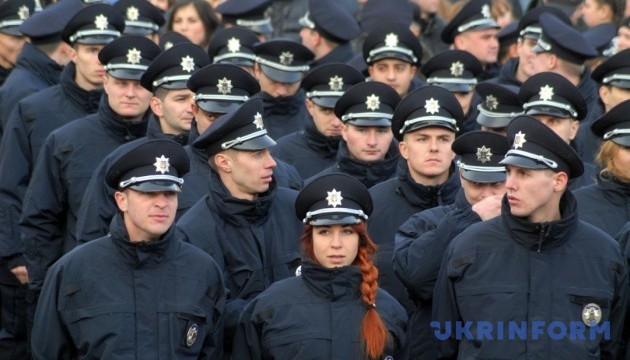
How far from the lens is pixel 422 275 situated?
10172mm

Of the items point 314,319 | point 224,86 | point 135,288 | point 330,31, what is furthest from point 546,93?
point 330,31

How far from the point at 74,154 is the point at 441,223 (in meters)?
3.54

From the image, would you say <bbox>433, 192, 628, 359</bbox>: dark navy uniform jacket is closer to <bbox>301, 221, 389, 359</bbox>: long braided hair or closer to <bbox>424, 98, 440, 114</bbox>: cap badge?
<bbox>301, 221, 389, 359</bbox>: long braided hair

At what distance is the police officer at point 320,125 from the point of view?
1334cm

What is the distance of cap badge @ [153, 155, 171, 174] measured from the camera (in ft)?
32.7

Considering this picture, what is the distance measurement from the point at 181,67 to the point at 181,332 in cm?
315

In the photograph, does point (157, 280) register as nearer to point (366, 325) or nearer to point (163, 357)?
point (163, 357)

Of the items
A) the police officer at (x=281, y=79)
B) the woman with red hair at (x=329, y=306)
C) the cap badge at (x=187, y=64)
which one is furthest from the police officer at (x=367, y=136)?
the woman with red hair at (x=329, y=306)

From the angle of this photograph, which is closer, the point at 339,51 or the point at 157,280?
the point at 157,280

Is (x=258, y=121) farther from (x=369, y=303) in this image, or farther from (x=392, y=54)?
(x=392, y=54)

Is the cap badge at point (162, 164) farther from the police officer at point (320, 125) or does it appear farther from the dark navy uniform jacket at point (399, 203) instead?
the police officer at point (320, 125)

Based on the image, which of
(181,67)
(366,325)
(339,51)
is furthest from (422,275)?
(339,51)

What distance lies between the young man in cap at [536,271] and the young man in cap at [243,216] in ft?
4.58

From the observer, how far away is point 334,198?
994 cm
